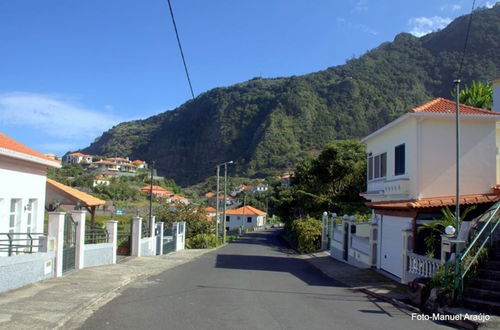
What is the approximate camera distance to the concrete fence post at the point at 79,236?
15.1m

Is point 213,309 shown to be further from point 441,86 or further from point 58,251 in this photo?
point 441,86

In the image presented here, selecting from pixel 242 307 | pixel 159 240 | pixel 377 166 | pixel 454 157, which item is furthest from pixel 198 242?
pixel 242 307

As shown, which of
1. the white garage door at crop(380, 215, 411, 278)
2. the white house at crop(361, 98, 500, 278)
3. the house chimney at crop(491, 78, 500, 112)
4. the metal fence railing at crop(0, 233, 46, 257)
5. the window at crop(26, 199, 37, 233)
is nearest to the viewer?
the metal fence railing at crop(0, 233, 46, 257)

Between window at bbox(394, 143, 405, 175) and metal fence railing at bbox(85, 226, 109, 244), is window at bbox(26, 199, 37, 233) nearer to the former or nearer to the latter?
metal fence railing at bbox(85, 226, 109, 244)

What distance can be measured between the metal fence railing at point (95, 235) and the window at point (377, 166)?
1159cm

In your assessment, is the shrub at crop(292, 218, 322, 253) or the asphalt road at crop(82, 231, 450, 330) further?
A: the shrub at crop(292, 218, 322, 253)

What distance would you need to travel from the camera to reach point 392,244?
16953 millimetres

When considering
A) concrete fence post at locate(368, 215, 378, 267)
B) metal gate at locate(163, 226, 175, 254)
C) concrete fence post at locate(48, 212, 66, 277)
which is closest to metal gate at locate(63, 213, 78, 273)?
concrete fence post at locate(48, 212, 66, 277)

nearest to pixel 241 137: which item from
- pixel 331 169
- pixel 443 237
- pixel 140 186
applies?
pixel 140 186

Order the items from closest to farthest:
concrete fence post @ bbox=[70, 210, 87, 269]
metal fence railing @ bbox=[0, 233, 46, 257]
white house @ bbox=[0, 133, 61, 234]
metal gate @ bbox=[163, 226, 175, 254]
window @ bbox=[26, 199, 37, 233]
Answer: metal fence railing @ bbox=[0, 233, 46, 257], white house @ bbox=[0, 133, 61, 234], concrete fence post @ bbox=[70, 210, 87, 269], window @ bbox=[26, 199, 37, 233], metal gate @ bbox=[163, 226, 175, 254]

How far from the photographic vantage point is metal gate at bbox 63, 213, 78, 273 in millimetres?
14312

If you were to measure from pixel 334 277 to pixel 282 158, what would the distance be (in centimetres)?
11375

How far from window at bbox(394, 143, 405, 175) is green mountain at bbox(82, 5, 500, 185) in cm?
8191

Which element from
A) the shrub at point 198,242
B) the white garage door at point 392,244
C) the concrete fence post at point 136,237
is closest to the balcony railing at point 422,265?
the white garage door at point 392,244
